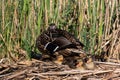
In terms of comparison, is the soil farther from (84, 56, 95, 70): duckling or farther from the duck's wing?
the duck's wing

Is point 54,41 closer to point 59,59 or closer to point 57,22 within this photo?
point 59,59

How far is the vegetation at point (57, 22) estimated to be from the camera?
5.58 m

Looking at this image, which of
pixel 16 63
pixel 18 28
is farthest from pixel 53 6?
pixel 16 63

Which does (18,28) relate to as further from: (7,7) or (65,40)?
(65,40)

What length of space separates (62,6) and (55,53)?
0.85 metres

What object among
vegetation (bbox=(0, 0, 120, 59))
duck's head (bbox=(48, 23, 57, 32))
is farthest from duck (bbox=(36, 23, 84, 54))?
vegetation (bbox=(0, 0, 120, 59))

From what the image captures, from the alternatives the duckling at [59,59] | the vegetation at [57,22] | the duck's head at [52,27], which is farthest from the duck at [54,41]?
the vegetation at [57,22]

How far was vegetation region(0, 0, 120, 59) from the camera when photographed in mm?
5582

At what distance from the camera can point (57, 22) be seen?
19.0 ft

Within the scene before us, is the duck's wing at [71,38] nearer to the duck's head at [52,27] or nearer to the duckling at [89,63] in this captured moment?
the duck's head at [52,27]

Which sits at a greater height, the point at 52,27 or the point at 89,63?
the point at 52,27

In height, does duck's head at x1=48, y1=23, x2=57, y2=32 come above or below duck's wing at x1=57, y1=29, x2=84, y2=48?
above

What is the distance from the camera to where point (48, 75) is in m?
4.95

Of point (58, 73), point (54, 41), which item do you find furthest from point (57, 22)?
point (58, 73)
